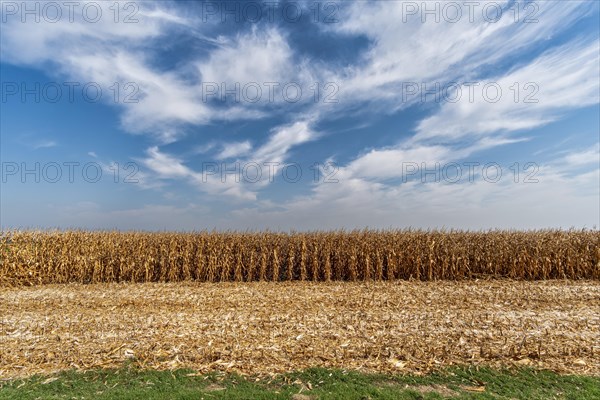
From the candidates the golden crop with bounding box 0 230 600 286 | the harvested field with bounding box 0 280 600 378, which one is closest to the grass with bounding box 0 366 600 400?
the harvested field with bounding box 0 280 600 378

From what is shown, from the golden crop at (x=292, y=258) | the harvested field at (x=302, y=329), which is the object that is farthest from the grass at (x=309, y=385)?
the golden crop at (x=292, y=258)

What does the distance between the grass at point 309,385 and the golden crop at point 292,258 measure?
10.0 meters

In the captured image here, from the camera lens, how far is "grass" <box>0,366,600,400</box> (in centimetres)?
482

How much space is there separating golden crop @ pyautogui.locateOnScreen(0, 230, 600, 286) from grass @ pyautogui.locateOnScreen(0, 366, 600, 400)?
10009 millimetres

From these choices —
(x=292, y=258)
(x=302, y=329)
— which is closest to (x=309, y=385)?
(x=302, y=329)

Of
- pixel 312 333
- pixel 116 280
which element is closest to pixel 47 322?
pixel 312 333

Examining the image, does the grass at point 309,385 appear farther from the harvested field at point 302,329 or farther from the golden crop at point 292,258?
the golden crop at point 292,258

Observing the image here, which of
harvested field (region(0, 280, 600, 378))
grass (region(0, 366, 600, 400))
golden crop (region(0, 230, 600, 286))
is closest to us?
grass (region(0, 366, 600, 400))

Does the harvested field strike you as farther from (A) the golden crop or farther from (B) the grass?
(A) the golden crop

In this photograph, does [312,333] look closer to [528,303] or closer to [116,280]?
[528,303]

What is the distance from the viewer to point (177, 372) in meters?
5.54

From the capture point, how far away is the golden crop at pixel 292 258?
51.4ft

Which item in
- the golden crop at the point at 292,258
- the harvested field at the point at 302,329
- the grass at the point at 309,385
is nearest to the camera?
the grass at the point at 309,385

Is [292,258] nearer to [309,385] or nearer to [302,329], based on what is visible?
[302,329]
